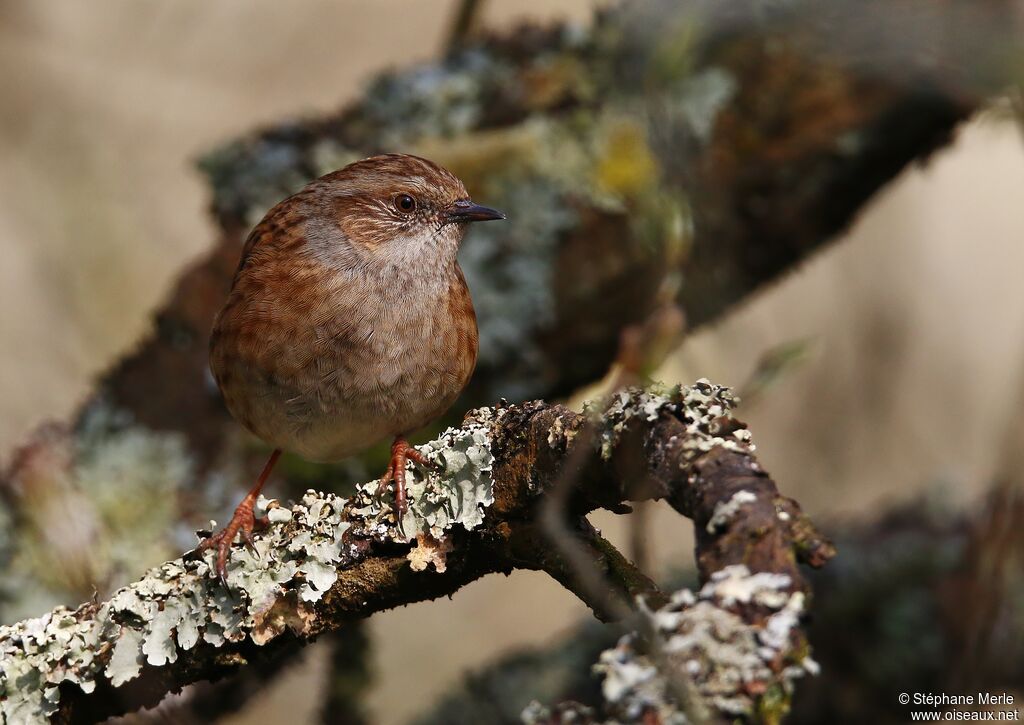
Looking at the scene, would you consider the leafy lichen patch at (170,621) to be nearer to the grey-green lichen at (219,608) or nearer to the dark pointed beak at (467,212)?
the grey-green lichen at (219,608)

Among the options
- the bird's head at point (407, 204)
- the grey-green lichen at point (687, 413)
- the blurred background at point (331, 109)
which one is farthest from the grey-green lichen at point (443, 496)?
the blurred background at point (331, 109)

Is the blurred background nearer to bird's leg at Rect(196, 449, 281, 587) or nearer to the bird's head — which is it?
the bird's head

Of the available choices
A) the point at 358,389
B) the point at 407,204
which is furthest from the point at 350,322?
the point at 407,204

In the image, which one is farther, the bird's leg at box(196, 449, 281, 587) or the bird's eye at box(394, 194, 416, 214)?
the bird's eye at box(394, 194, 416, 214)

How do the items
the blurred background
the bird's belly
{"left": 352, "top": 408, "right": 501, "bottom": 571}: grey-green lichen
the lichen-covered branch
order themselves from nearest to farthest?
the lichen-covered branch → {"left": 352, "top": 408, "right": 501, "bottom": 571}: grey-green lichen → the bird's belly → the blurred background

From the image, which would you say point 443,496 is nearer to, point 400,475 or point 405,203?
point 400,475

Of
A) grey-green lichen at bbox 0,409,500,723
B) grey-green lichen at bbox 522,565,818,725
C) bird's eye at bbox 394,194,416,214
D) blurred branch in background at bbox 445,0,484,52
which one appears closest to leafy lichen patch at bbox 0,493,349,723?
grey-green lichen at bbox 0,409,500,723

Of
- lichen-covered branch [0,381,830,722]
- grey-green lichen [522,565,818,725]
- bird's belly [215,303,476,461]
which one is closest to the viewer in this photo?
grey-green lichen [522,565,818,725]
